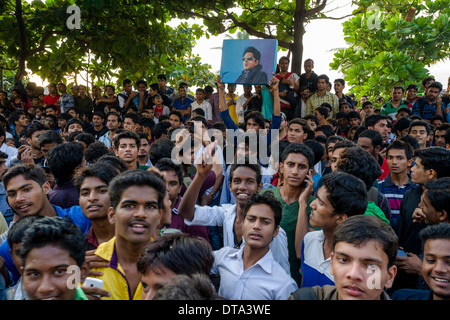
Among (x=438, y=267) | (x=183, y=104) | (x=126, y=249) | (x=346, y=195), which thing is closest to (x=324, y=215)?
(x=346, y=195)

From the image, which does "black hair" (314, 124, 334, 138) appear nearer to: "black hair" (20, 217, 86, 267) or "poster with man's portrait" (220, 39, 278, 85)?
"poster with man's portrait" (220, 39, 278, 85)

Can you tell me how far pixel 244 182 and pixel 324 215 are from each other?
834mm

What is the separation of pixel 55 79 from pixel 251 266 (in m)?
8.27

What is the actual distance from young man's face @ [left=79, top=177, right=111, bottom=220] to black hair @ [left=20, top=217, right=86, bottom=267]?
0.74 meters

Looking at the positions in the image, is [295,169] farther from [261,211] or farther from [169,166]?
[169,166]

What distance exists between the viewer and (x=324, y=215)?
2.56 meters

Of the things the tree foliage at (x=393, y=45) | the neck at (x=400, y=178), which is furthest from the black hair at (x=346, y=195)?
the tree foliage at (x=393, y=45)

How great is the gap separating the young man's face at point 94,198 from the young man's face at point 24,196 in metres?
0.30

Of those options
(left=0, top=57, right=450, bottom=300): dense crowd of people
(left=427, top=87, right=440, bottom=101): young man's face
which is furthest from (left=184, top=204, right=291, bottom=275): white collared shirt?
(left=427, top=87, right=440, bottom=101): young man's face

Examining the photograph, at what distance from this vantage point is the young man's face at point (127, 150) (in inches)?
165

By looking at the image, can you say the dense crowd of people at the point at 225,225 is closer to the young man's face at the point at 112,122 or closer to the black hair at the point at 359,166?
the black hair at the point at 359,166

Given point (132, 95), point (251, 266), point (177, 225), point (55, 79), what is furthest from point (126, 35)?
point (251, 266)

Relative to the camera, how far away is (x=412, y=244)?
2.96 meters
